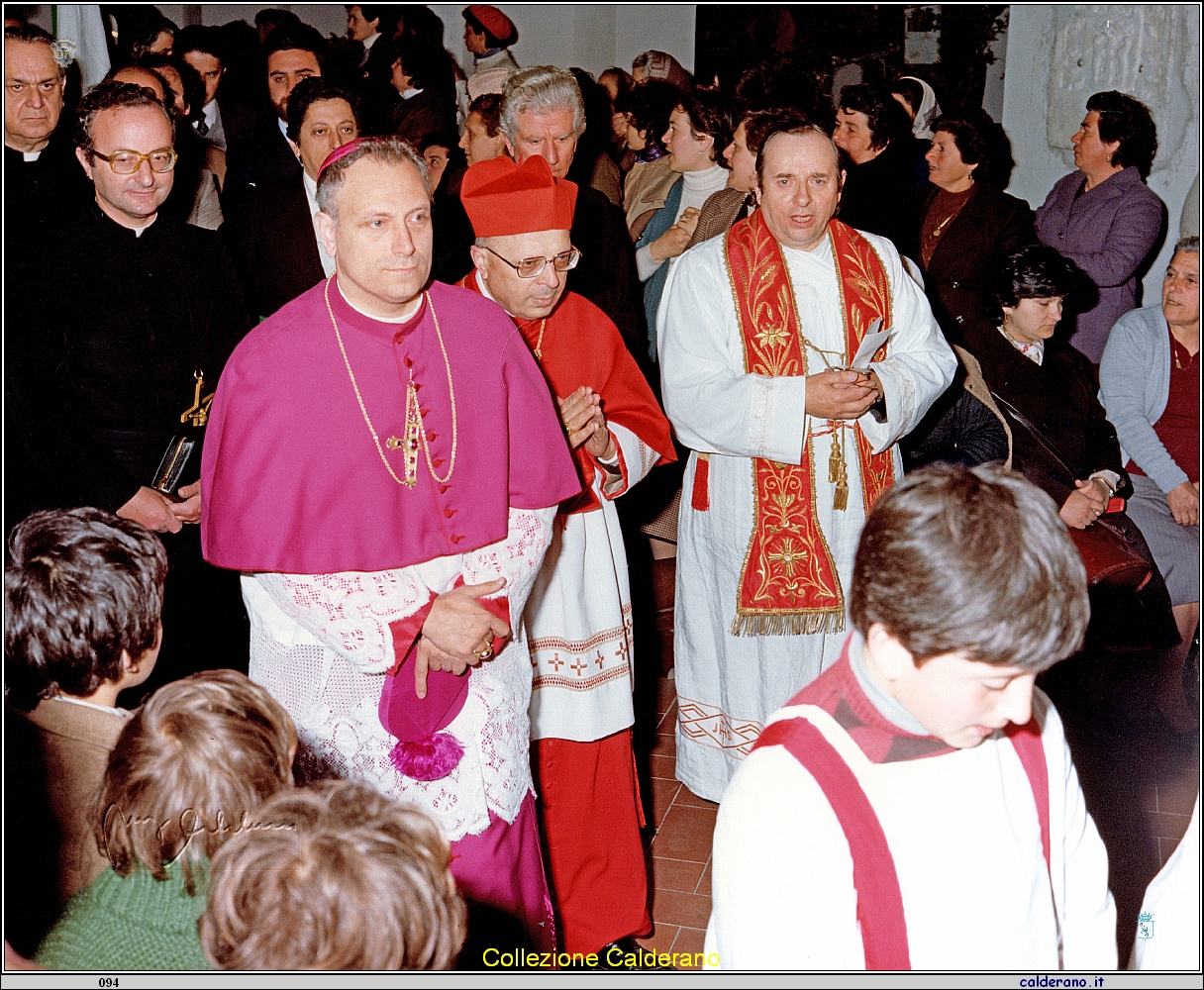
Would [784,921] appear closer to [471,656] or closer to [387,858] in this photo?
[387,858]

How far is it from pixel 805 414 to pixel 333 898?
8.06 feet

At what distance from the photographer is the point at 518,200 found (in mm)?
3102

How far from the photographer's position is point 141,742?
6.06 ft

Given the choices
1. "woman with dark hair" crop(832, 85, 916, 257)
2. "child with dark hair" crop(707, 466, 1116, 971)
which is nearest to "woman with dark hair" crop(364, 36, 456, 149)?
"woman with dark hair" crop(832, 85, 916, 257)

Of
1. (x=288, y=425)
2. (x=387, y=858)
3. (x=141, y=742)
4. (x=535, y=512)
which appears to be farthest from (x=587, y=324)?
(x=387, y=858)

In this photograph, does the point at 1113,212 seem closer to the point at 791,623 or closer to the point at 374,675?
the point at 791,623

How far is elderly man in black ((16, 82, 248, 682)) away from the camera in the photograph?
3457 millimetres

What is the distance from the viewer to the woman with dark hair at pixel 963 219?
5.20m

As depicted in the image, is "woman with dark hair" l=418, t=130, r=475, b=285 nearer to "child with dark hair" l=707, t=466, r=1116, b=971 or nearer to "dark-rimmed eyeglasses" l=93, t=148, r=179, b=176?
"dark-rimmed eyeglasses" l=93, t=148, r=179, b=176

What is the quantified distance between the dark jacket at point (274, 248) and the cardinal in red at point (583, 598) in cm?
114

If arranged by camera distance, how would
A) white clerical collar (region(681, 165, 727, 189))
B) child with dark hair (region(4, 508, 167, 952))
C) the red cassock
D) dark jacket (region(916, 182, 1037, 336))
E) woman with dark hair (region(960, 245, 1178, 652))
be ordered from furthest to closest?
white clerical collar (region(681, 165, 727, 189)) < dark jacket (region(916, 182, 1037, 336)) < woman with dark hair (region(960, 245, 1178, 652)) < the red cassock < child with dark hair (region(4, 508, 167, 952))

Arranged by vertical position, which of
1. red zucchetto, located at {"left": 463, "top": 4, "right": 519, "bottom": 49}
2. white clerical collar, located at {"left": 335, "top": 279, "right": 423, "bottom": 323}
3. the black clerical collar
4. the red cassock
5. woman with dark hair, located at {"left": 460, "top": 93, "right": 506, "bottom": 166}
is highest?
red zucchetto, located at {"left": 463, "top": 4, "right": 519, "bottom": 49}

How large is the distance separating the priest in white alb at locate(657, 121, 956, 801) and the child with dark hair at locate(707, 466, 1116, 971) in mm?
1933

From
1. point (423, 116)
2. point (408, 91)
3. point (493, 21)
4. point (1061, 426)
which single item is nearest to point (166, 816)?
point (1061, 426)
